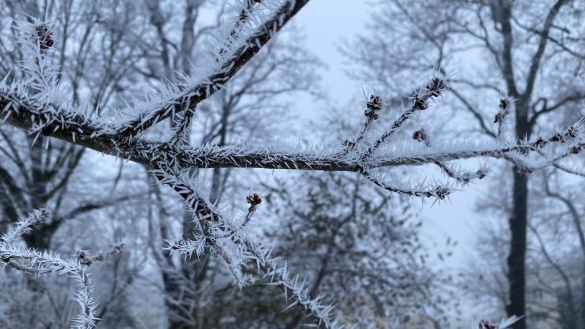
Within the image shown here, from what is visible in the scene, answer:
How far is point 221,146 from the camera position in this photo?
1.58m

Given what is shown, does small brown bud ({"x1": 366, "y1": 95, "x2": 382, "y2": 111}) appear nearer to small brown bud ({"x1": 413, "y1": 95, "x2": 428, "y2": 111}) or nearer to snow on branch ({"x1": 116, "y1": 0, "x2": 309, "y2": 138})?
small brown bud ({"x1": 413, "y1": 95, "x2": 428, "y2": 111})

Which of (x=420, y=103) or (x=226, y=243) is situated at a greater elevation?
(x=420, y=103)

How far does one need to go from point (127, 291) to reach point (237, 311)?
1873 mm

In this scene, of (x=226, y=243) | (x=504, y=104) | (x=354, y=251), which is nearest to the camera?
(x=226, y=243)

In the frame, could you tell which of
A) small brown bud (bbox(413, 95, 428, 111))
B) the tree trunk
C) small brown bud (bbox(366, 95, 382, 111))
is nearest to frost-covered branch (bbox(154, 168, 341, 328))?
small brown bud (bbox(366, 95, 382, 111))

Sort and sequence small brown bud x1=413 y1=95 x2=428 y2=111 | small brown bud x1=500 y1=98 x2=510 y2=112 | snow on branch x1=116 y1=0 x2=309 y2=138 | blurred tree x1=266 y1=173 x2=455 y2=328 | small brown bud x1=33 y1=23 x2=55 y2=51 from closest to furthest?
snow on branch x1=116 y1=0 x2=309 y2=138 → small brown bud x1=33 y1=23 x2=55 y2=51 → small brown bud x1=413 y1=95 x2=428 y2=111 → small brown bud x1=500 y1=98 x2=510 y2=112 → blurred tree x1=266 y1=173 x2=455 y2=328

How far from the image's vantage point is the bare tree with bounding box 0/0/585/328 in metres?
1.24

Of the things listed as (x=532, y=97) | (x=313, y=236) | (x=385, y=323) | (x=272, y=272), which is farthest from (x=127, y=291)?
(x=532, y=97)

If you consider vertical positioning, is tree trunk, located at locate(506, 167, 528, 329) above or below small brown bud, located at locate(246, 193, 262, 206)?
above

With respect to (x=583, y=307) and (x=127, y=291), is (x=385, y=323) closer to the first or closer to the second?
(x=583, y=307)

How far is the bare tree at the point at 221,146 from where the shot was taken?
4.07ft

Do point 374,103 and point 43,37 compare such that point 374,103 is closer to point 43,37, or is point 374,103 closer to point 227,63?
point 227,63

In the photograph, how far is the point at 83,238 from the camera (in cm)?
881

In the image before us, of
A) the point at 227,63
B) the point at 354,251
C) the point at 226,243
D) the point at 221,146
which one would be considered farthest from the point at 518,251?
the point at 227,63
